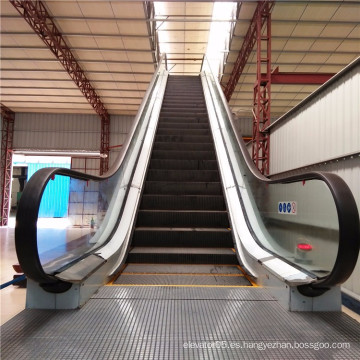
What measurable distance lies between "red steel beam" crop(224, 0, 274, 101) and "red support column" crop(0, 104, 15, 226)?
11.3m

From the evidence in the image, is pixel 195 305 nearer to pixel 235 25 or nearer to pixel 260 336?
pixel 260 336

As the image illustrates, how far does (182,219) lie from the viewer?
367cm

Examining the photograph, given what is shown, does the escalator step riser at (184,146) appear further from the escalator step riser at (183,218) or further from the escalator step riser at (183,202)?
the escalator step riser at (183,218)

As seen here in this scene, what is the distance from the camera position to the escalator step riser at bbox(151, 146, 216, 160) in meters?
4.93

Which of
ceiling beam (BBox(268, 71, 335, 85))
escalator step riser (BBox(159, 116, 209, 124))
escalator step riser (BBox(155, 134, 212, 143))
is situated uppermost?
ceiling beam (BBox(268, 71, 335, 85))

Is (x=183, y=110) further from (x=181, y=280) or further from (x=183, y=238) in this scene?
(x=181, y=280)

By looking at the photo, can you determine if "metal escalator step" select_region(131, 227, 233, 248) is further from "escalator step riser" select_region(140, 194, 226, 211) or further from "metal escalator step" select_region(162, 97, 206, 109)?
"metal escalator step" select_region(162, 97, 206, 109)

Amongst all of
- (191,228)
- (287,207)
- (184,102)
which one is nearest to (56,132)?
(184,102)

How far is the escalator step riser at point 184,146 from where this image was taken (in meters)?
5.22

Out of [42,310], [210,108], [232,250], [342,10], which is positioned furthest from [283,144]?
[342,10]

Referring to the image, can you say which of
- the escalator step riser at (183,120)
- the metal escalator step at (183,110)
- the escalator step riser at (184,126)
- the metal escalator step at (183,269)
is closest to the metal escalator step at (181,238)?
the metal escalator step at (183,269)

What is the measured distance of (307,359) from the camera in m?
1.49

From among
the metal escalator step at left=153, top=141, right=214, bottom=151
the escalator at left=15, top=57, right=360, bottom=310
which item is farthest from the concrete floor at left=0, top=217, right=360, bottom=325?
the metal escalator step at left=153, top=141, right=214, bottom=151

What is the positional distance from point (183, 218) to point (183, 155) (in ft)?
5.08
